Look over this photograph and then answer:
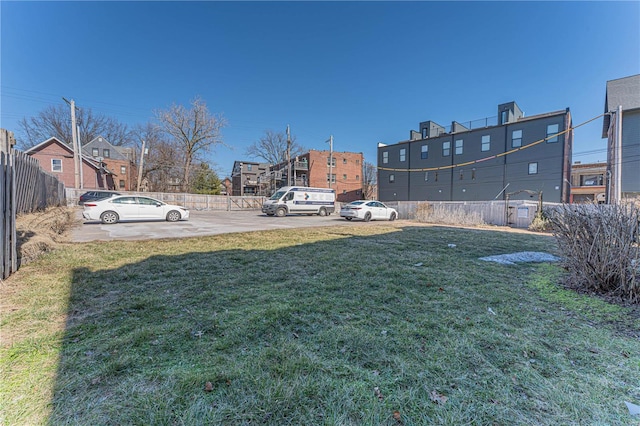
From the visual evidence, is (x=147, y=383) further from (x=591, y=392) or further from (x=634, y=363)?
(x=634, y=363)

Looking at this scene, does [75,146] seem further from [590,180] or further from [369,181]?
[590,180]

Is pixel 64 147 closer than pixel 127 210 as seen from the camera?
No

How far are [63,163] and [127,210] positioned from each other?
2550cm

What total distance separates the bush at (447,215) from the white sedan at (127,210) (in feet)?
48.8

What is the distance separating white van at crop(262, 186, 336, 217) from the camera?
19.9 metres

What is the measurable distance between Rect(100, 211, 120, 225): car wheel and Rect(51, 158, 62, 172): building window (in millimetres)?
24929

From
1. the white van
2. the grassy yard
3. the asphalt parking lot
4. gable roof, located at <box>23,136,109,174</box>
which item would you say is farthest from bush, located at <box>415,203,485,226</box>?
gable roof, located at <box>23,136,109,174</box>

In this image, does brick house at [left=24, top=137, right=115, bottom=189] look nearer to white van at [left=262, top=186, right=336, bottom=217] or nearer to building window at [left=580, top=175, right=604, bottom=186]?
white van at [left=262, top=186, right=336, bottom=217]

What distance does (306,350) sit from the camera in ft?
7.23

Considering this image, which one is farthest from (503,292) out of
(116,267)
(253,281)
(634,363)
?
(116,267)

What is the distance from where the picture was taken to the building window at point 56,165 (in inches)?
1116

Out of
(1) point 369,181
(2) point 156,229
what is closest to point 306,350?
(2) point 156,229

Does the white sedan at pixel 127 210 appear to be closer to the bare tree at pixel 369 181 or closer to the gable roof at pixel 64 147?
the gable roof at pixel 64 147

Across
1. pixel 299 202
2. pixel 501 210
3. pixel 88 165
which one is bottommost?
pixel 501 210
